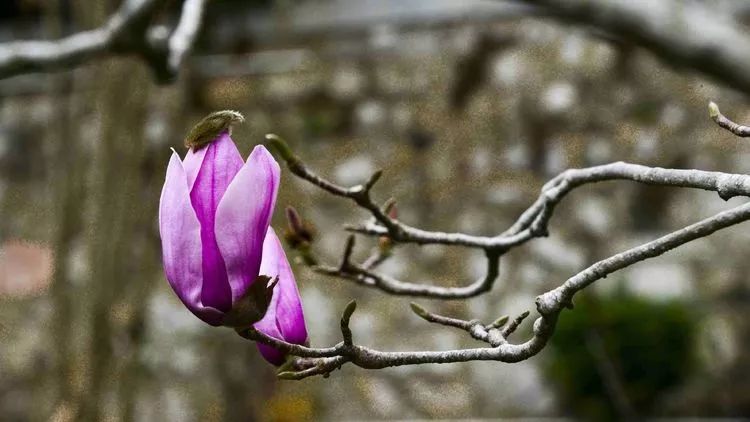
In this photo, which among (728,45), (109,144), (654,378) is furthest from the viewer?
(654,378)

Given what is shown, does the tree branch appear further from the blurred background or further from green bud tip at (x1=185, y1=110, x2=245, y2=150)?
the blurred background

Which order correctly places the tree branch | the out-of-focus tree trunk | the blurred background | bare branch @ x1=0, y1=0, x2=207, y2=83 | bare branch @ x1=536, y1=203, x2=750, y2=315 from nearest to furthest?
bare branch @ x1=536, y1=203, x2=750, y2=315 → the tree branch → bare branch @ x1=0, y1=0, x2=207, y2=83 → the out-of-focus tree trunk → the blurred background

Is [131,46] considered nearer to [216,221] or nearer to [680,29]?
[216,221]

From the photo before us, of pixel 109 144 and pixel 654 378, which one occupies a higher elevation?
pixel 109 144

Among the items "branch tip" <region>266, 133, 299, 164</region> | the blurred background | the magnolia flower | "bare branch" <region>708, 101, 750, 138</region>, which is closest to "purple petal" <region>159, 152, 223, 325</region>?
the magnolia flower

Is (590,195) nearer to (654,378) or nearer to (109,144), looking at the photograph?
(654,378)

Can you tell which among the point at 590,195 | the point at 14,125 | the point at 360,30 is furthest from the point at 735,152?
the point at 14,125
